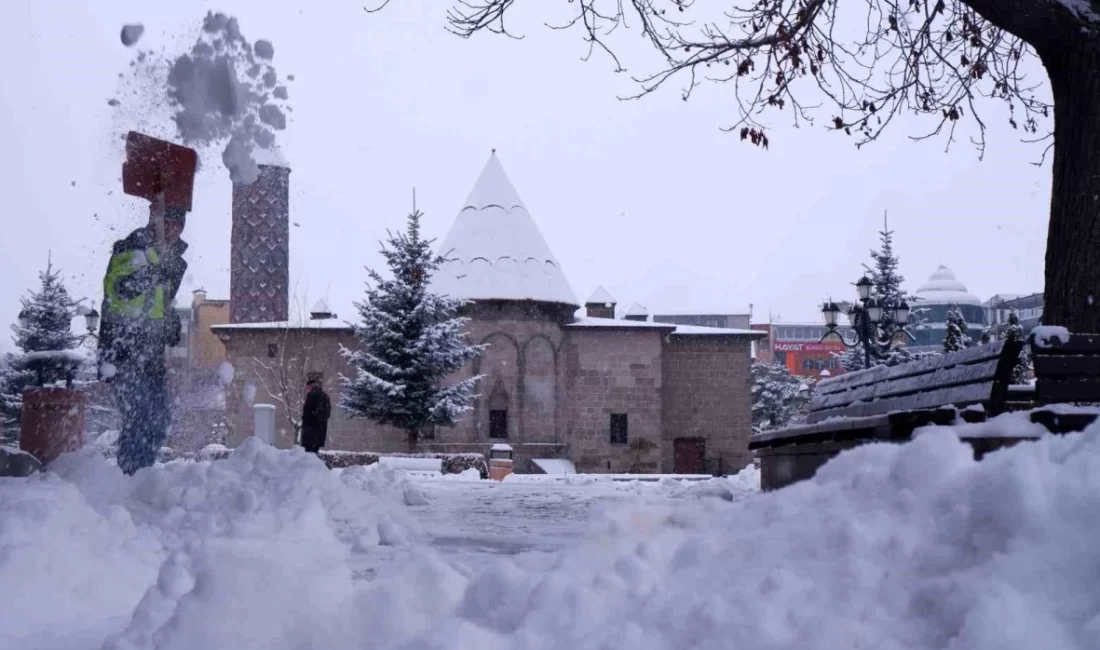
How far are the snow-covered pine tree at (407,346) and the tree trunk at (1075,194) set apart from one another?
23297 mm

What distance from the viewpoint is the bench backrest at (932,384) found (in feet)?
16.6

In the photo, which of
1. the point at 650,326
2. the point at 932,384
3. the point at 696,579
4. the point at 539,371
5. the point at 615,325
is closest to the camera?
the point at 696,579

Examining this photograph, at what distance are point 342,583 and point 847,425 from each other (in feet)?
9.88

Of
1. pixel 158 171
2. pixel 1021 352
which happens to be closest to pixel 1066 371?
pixel 1021 352

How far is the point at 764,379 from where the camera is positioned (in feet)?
Result: 153

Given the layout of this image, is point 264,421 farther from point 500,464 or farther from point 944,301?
point 944,301

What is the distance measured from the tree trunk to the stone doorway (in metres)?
30.8

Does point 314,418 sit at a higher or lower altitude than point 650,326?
lower

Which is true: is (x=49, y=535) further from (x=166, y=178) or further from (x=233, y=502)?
(x=166, y=178)

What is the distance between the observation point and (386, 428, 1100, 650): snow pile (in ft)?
9.14

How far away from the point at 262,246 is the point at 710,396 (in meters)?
26.2

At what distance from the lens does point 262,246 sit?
53.0m

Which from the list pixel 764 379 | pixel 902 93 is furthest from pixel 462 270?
pixel 902 93

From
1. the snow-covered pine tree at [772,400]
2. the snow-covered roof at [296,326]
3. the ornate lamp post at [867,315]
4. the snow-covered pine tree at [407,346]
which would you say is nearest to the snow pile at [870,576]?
the ornate lamp post at [867,315]
